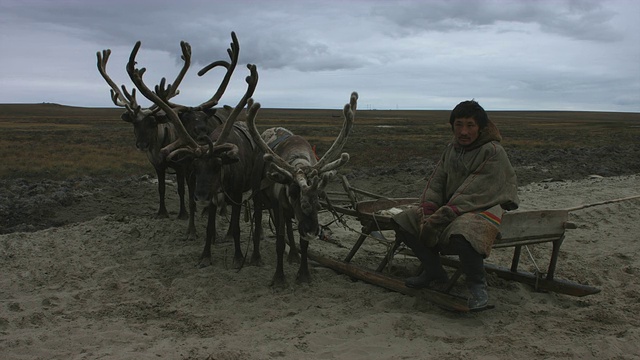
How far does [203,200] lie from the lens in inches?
261

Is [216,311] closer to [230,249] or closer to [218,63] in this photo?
[230,249]

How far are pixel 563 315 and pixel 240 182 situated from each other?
4364 millimetres

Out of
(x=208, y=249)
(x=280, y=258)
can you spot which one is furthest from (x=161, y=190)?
(x=280, y=258)

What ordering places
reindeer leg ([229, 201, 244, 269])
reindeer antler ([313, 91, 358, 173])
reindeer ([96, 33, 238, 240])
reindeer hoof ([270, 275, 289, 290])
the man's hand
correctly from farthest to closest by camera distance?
reindeer ([96, 33, 238, 240]) → reindeer leg ([229, 201, 244, 269]) → reindeer hoof ([270, 275, 289, 290]) → reindeer antler ([313, 91, 358, 173]) → the man's hand

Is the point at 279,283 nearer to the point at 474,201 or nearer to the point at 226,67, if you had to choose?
the point at 474,201

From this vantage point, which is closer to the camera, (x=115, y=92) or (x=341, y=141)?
(x=341, y=141)

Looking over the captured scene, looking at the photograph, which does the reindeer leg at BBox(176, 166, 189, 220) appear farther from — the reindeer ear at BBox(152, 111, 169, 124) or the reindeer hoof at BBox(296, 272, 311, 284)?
the reindeer hoof at BBox(296, 272, 311, 284)

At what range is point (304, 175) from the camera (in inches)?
233

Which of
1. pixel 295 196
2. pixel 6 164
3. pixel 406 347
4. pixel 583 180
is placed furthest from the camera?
pixel 6 164

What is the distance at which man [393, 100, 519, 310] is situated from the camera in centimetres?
495

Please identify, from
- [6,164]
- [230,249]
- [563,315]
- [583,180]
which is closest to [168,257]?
[230,249]

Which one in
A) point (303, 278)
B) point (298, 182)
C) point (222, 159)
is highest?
point (222, 159)

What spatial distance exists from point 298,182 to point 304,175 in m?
0.16

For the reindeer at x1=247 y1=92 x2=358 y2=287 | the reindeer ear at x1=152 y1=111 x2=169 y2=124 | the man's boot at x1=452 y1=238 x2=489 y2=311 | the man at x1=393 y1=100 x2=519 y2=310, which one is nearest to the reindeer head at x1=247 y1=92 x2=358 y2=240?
the reindeer at x1=247 y1=92 x2=358 y2=287
